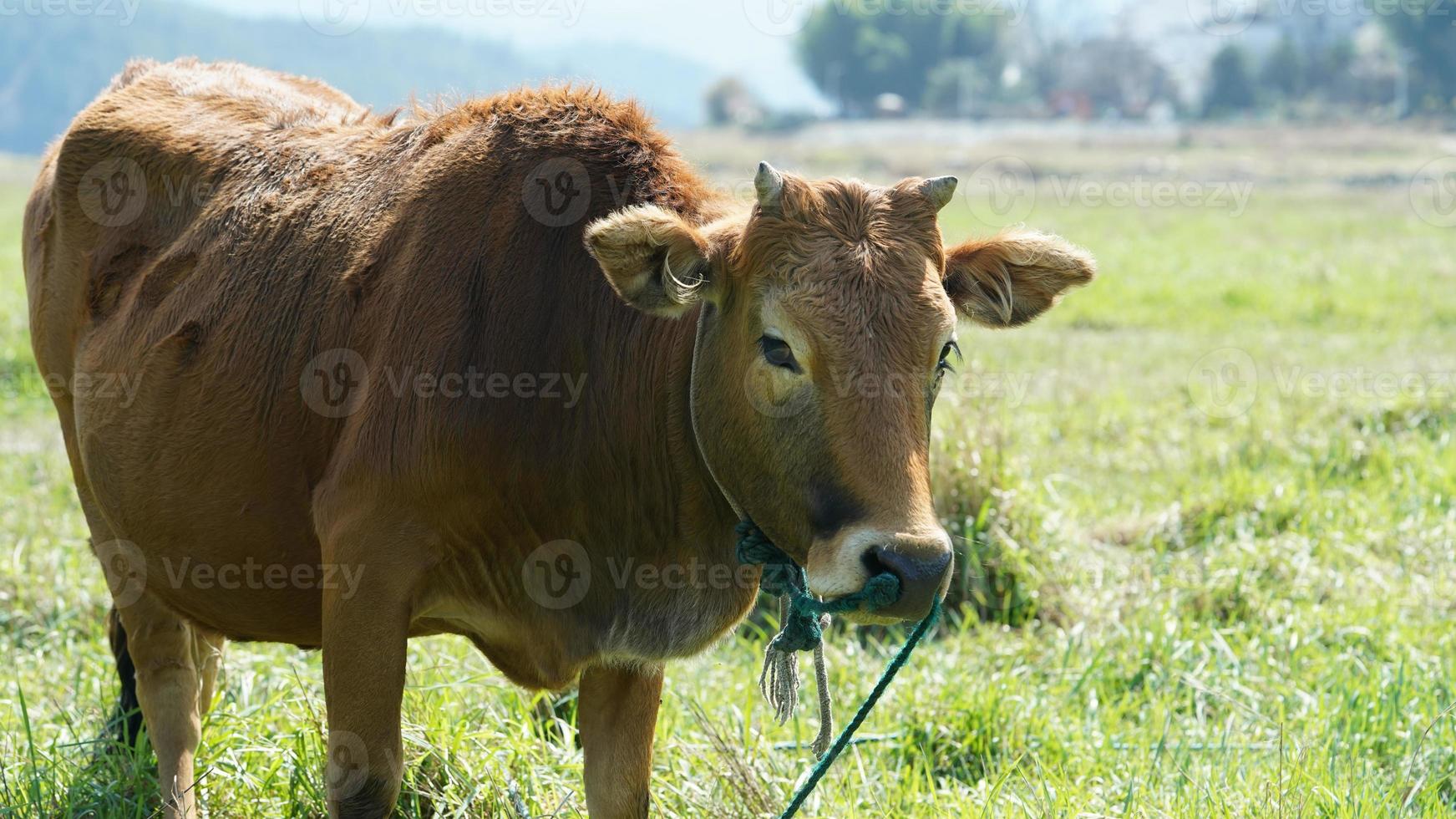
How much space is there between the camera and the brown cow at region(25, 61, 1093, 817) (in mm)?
3246

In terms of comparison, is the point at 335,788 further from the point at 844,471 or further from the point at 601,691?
the point at 844,471

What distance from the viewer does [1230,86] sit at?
9675cm

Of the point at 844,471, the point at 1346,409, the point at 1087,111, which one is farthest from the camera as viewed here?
the point at 1087,111

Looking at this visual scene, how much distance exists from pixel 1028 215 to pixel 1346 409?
20107 millimetres

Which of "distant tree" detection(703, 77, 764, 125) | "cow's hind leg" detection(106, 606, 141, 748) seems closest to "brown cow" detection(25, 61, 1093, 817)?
"cow's hind leg" detection(106, 606, 141, 748)

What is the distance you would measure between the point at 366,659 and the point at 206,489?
2.77ft

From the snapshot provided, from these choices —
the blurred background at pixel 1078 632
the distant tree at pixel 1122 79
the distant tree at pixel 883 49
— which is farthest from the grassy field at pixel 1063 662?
the distant tree at pixel 883 49

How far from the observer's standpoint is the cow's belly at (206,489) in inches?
154

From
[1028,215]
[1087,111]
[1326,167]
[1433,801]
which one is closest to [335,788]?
[1433,801]

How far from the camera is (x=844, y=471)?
10.2 ft

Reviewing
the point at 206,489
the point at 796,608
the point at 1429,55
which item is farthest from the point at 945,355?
the point at 1429,55

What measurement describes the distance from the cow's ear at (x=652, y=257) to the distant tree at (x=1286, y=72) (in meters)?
102

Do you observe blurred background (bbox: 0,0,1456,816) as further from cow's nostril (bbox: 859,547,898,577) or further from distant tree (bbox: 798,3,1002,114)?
distant tree (bbox: 798,3,1002,114)

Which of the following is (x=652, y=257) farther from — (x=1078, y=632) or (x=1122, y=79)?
(x=1122, y=79)
